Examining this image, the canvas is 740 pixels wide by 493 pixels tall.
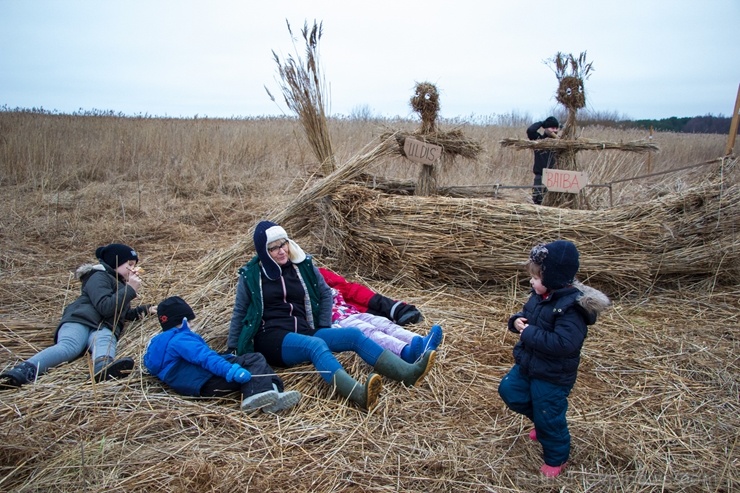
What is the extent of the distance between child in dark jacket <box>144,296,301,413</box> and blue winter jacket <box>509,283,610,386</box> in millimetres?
1129

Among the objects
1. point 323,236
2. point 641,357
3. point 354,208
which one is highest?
point 354,208

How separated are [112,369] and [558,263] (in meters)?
2.20

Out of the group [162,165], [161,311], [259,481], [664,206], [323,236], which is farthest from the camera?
[162,165]

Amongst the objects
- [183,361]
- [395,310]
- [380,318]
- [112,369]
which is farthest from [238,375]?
[395,310]

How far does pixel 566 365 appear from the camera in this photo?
78.1 inches

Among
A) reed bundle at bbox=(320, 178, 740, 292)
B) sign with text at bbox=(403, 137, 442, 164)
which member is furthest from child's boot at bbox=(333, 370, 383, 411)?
sign with text at bbox=(403, 137, 442, 164)

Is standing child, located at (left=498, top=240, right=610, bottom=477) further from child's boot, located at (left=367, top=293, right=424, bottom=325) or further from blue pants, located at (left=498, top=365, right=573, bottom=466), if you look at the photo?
child's boot, located at (left=367, top=293, right=424, bottom=325)

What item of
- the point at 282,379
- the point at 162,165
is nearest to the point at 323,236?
the point at 282,379

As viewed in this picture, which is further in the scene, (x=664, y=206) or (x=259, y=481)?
(x=664, y=206)

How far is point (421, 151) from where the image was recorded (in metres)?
4.45

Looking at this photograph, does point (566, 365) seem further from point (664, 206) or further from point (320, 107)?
point (320, 107)

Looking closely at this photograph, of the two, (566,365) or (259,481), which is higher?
(566,365)

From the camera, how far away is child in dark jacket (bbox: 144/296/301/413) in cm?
248

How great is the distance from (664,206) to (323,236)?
2.65 meters
